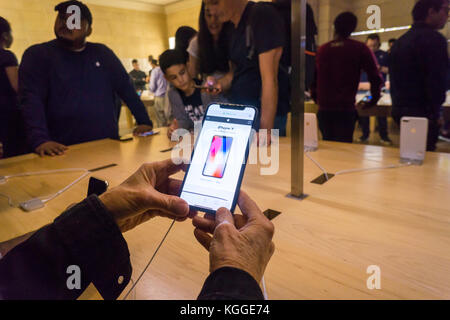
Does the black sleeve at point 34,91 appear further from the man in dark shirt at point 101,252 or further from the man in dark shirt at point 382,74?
the man in dark shirt at point 382,74

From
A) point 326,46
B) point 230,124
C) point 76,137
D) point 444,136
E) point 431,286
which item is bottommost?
point 444,136

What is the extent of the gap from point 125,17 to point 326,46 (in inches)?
213

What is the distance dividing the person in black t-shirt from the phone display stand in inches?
66.0

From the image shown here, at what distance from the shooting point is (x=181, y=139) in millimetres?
1505

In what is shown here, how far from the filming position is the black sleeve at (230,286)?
36 cm

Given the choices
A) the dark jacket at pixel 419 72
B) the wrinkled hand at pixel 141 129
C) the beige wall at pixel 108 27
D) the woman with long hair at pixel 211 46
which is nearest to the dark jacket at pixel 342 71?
the dark jacket at pixel 419 72

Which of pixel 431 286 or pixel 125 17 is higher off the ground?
pixel 125 17

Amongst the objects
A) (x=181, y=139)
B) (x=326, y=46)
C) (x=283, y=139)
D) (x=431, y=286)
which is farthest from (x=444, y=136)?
(x=431, y=286)

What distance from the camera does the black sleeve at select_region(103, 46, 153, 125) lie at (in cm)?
166

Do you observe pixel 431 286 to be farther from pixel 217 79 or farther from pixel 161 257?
pixel 217 79

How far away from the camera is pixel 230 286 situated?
37 centimetres

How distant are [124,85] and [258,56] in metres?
0.85

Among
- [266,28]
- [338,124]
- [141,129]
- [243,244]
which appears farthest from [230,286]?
[338,124]

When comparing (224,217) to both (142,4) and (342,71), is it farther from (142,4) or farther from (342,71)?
(142,4)
